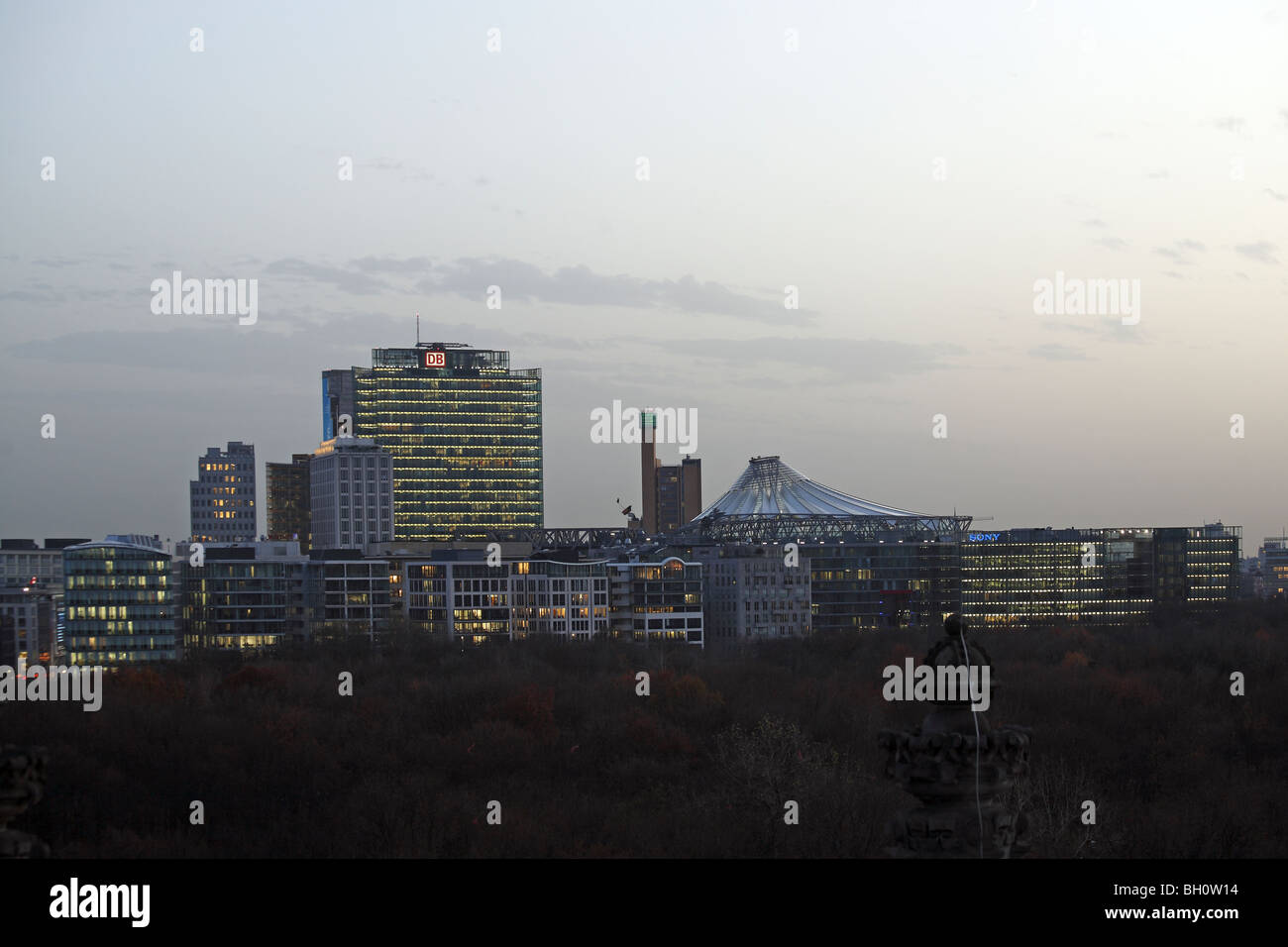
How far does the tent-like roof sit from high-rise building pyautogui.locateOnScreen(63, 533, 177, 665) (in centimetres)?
6752

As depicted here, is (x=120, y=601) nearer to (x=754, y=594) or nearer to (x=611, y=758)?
(x=754, y=594)

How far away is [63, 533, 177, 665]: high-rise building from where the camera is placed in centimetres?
11275

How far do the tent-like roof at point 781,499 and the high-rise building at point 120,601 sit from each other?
222 feet

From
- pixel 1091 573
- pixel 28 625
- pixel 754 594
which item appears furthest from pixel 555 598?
pixel 1091 573

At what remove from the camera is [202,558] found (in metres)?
127

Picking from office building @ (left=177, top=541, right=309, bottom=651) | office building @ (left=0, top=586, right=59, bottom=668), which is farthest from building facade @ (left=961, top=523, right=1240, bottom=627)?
office building @ (left=0, top=586, right=59, bottom=668)

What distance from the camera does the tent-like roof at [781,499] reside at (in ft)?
549

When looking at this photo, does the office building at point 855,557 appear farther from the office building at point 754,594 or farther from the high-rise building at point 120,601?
the high-rise building at point 120,601

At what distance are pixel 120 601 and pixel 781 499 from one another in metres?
80.2

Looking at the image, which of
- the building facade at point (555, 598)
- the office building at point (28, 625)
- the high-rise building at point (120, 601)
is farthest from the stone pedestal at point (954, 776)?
the office building at point (28, 625)

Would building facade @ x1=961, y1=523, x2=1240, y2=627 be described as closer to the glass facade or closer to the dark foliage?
the glass facade
